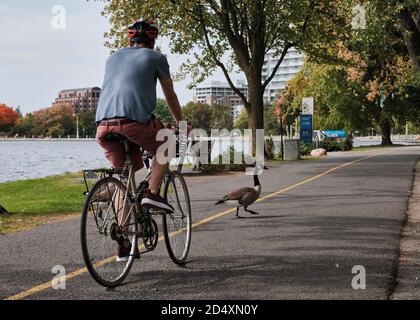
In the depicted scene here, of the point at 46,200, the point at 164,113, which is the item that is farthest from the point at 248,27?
the point at 46,200

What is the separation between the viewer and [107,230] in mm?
5043

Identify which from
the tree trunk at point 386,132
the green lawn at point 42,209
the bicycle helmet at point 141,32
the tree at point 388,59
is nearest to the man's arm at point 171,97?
the bicycle helmet at point 141,32

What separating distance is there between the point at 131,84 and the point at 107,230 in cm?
133

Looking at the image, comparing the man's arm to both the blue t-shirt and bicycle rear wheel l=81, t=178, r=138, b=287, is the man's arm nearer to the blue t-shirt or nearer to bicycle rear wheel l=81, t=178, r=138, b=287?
the blue t-shirt

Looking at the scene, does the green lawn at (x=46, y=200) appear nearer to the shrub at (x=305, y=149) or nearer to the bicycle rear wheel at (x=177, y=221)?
the bicycle rear wheel at (x=177, y=221)

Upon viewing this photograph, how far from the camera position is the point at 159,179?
5395mm

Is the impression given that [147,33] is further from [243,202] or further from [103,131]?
[243,202]

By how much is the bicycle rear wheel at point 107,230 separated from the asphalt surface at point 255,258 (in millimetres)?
165

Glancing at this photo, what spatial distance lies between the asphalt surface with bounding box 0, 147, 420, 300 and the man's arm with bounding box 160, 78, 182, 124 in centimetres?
157

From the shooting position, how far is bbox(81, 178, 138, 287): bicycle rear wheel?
476cm

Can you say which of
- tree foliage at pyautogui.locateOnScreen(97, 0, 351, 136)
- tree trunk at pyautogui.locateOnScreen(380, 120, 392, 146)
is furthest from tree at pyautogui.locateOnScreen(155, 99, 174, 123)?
tree trunk at pyautogui.locateOnScreen(380, 120, 392, 146)

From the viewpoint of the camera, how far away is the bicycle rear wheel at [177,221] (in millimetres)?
5798
